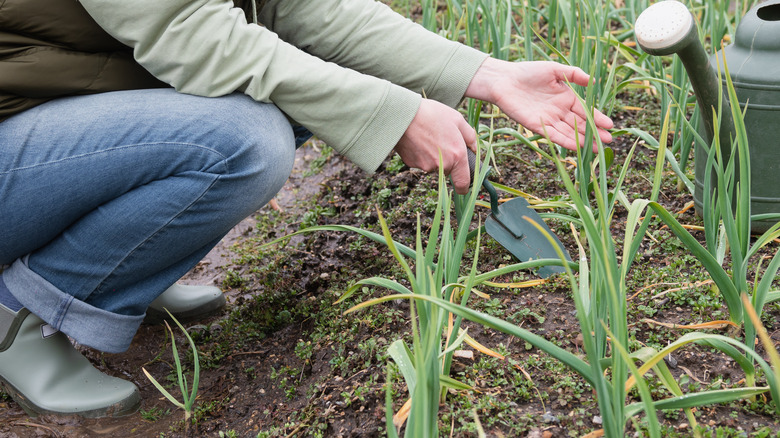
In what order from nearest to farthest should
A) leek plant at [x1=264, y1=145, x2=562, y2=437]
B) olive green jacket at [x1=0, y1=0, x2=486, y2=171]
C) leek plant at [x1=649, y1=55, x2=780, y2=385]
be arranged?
leek plant at [x1=264, y1=145, x2=562, y2=437] < leek plant at [x1=649, y1=55, x2=780, y2=385] < olive green jacket at [x1=0, y1=0, x2=486, y2=171]

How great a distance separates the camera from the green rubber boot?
142cm

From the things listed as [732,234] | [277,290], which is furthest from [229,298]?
[732,234]

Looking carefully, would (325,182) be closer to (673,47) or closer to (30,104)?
(30,104)

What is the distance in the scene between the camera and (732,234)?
1.08 metres

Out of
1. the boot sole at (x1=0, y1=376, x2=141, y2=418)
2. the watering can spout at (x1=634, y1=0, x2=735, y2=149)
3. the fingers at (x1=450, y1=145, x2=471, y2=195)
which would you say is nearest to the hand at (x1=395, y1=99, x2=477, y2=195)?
the fingers at (x1=450, y1=145, x2=471, y2=195)

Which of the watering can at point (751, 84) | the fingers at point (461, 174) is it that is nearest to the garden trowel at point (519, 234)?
the fingers at point (461, 174)

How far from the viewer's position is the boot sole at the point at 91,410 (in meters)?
1.44

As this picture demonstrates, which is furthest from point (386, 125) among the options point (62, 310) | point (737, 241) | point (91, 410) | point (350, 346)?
point (91, 410)

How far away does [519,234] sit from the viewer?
1.51 metres

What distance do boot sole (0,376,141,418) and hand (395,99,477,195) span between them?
809 mm

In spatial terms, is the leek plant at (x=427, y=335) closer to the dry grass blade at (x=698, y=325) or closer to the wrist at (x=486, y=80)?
the dry grass blade at (x=698, y=325)

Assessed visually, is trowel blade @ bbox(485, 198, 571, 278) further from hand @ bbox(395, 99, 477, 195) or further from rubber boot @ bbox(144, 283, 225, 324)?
rubber boot @ bbox(144, 283, 225, 324)

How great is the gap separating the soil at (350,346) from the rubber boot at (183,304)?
0.11 feet

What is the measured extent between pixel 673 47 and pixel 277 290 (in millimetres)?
1138
